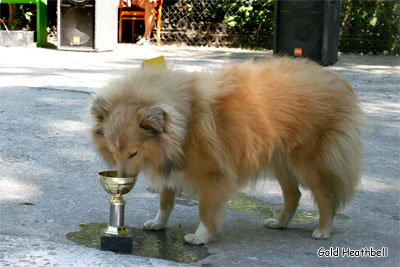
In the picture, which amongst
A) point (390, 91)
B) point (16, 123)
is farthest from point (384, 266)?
point (390, 91)

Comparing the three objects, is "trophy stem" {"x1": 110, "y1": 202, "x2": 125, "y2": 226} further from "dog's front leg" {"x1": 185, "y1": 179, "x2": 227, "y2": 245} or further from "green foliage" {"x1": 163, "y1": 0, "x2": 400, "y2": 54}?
"green foliage" {"x1": 163, "y1": 0, "x2": 400, "y2": 54}

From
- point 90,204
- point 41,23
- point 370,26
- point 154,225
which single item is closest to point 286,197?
point 154,225

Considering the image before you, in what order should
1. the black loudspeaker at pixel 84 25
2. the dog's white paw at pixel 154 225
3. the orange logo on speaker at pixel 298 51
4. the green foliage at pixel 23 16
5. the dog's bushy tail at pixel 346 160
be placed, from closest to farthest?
the dog's bushy tail at pixel 346 160 → the dog's white paw at pixel 154 225 → the orange logo on speaker at pixel 298 51 → the black loudspeaker at pixel 84 25 → the green foliage at pixel 23 16

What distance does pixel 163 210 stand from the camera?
3957 millimetres

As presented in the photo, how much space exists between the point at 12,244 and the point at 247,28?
43.6 feet

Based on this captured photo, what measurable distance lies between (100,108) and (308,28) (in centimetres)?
934

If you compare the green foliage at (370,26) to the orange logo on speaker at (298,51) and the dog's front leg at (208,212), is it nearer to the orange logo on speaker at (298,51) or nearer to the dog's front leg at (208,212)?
the orange logo on speaker at (298,51)

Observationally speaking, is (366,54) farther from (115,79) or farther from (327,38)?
(115,79)

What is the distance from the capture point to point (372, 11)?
1464cm

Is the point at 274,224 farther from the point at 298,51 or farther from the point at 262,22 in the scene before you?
the point at 262,22

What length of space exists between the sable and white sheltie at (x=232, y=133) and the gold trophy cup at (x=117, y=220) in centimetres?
7

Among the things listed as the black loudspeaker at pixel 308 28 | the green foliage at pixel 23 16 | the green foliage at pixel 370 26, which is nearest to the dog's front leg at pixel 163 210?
the black loudspeaker at pixel 308 28

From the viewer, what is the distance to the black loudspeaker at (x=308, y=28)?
11.9 m

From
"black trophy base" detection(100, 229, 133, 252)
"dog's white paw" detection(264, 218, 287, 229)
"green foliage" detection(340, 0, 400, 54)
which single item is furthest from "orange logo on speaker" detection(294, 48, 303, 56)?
"black trophy base" detection(100, 229, 133, 252)
